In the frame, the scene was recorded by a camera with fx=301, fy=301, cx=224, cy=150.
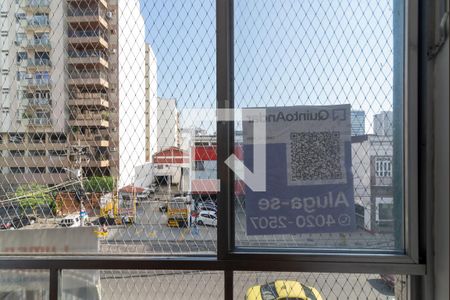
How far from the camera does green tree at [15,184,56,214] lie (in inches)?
55.7

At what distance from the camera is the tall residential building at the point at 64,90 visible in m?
1.41

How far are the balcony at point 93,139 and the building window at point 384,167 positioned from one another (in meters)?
1.23

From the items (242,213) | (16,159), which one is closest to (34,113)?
(16,159)

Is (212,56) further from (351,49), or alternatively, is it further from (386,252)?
(386,252)

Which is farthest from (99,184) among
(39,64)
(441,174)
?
(441,174)

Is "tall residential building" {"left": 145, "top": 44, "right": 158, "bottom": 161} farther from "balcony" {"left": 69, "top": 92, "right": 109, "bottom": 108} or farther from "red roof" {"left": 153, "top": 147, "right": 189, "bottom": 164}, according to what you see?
"balcony" {"left": 69, "top": 92, "right": 109, "bottom": 108}

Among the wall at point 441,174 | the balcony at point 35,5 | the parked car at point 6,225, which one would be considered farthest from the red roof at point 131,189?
the wall at point 441,174

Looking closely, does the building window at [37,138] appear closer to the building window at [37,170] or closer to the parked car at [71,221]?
the building window at [37,170]

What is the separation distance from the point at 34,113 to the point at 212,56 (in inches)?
35.2

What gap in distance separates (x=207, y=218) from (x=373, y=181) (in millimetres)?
745

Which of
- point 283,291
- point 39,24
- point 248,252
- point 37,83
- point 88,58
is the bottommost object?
point 283,291

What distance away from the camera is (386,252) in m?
1.27

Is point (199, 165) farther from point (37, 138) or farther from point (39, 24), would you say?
point (39, 24)

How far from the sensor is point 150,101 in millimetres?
1376
